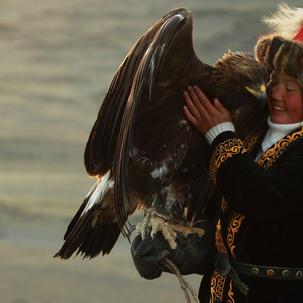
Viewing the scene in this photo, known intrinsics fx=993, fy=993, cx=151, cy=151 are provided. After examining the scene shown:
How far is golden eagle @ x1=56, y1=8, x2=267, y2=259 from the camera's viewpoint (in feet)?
7.73

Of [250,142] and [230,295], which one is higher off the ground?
[250,142]

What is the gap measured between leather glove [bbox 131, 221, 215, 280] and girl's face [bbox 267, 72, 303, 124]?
1.25 feet

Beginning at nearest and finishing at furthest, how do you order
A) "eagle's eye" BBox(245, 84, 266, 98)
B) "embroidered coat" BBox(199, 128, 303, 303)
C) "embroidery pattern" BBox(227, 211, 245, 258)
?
"embroidered coat" BBox(199, 128, 303, 303) → "embroidery pattern" BBox(227, 211, 245, 258) → "eagle's eye" BBox(245, 84, 266, 98)

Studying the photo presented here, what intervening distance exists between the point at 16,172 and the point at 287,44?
5114 millimetres

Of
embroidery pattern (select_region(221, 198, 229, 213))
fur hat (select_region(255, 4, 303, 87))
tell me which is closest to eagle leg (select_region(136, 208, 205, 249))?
embroidery pattern (select_region(221, 198, 229, 213))

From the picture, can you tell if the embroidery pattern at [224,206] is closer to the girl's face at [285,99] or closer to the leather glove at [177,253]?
the leather glove at [177,253]

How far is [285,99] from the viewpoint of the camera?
2.25m

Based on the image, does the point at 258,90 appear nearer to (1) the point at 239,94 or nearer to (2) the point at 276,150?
(1) the point at 239,94

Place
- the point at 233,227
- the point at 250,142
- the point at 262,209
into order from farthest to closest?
the point at 250,142
the point at 233,227
the point at 262,209

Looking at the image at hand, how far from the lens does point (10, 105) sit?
8453 mm

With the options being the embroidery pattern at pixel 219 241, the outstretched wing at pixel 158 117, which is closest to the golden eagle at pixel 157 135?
the outstretched wing at pixel 158 117

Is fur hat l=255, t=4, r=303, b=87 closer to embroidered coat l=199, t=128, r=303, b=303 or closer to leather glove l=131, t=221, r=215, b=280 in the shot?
embroidered coat l=199, t=128, r=303, b=303

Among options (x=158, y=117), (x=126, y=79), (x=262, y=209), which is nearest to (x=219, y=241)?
(x=262, y=209)

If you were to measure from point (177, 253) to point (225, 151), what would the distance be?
1.08ft
